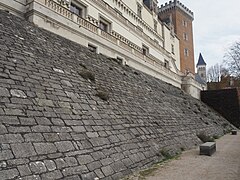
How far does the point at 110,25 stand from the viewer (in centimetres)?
1880

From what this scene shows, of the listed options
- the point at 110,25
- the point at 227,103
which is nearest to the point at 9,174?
the point at 110,25

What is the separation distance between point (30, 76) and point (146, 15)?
24.5m

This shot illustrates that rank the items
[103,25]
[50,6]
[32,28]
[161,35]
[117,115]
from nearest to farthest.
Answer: [117,115] < [32,28] < [50,6] < [103,25] < [161,35]

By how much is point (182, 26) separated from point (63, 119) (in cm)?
4534

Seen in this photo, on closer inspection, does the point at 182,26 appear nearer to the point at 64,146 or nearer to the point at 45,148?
the point at 64,146

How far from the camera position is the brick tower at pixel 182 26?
42844 millimetres

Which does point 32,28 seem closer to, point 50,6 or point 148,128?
point 50,6

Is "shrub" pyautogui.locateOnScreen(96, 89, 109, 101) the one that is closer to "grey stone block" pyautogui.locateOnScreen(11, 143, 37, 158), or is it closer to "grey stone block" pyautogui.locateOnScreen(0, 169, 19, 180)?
"grey stone block" pyautogui.locateOnScreen(11, 143, 37, 158)

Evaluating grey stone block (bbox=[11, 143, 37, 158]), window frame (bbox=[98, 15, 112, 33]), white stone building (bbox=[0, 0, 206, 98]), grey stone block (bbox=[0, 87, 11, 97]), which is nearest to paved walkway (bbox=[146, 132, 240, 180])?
grey stone block (bbox=[11, 143, 37, 158])

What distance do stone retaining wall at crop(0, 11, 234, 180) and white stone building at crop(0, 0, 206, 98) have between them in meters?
1.16

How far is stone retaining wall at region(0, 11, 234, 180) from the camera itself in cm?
421

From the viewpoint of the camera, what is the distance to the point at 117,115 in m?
7.94

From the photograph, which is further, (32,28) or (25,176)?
(32,28)

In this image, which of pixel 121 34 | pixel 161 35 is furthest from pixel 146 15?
pixel 121 34
